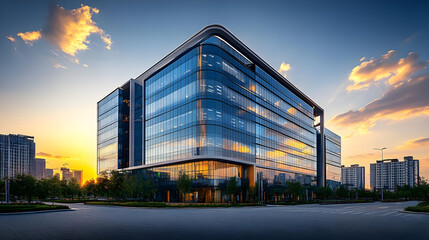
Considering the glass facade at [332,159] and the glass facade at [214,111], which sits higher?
the glass facade at [214,111]

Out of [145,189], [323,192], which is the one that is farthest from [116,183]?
[323,192]

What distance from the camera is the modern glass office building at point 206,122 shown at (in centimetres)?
5456

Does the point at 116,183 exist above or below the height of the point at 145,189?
above

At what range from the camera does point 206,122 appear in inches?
2119

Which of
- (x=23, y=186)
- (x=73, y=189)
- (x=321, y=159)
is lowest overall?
(x=73, y=189)

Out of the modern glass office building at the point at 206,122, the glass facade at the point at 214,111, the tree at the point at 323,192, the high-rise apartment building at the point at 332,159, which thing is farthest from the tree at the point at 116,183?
the high-rise apartment building at the point at 332,159

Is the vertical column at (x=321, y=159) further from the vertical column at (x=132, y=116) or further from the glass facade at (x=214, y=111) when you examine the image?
the vertical column at (x=132, y=116)

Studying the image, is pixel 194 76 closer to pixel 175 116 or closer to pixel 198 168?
pixel 175 116

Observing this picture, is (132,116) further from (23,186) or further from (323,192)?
(323,192)

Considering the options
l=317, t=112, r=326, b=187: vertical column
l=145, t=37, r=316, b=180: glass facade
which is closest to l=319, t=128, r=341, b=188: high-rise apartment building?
l=317, t=112, r=326, b=187: vertical column

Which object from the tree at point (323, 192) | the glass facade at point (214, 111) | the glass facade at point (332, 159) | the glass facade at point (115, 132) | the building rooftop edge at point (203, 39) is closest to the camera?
the glass facade at point (214, 111)

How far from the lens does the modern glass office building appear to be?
54.6m

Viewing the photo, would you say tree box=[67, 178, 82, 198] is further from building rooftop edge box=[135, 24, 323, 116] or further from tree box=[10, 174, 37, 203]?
building rooftop edge box=[135, 24, 323, 116]

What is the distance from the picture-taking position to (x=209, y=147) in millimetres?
53594
